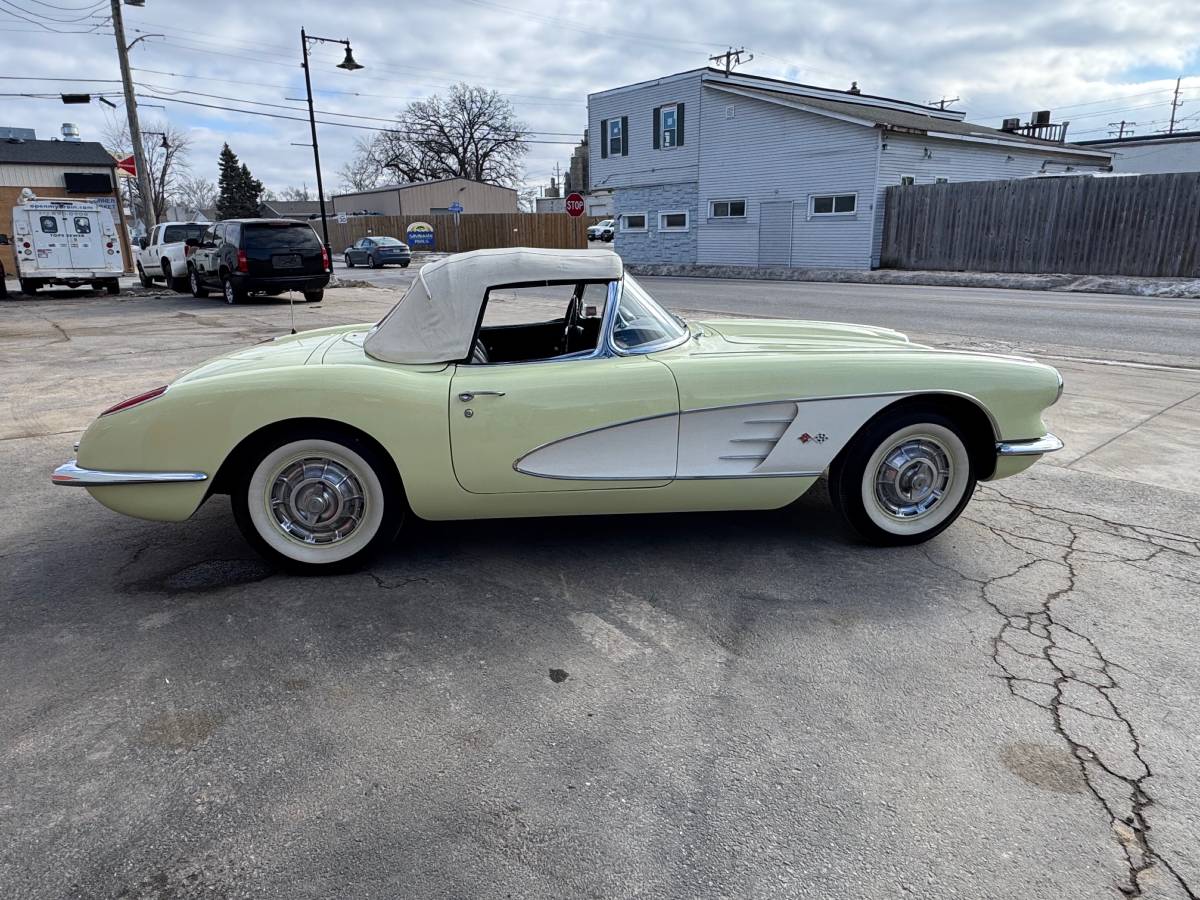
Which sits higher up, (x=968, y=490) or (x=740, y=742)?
(x=968, y=490)

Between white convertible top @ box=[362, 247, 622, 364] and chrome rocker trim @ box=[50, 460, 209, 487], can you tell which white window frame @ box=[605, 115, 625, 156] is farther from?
chrome rocker trim @ box=[50, 460, 209, 487]

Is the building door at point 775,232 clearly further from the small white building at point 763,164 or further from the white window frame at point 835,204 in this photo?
the white window frame at point 835,204

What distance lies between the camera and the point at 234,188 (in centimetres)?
7562

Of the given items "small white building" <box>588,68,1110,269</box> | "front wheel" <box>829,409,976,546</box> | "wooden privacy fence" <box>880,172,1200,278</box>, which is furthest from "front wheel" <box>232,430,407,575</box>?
"small white building" <box>588,68,1110,269</box>

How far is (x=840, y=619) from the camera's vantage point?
310cm

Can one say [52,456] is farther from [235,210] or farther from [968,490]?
[235,210]

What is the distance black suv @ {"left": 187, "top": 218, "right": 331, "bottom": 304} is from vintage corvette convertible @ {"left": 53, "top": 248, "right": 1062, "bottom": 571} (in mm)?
13349

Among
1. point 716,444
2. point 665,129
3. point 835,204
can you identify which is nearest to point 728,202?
point 665,129

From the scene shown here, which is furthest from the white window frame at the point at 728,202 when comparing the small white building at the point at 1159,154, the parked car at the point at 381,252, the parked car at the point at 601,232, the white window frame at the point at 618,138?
the small white building at the point at 1159,154

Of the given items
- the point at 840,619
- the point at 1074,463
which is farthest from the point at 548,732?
the point at 1074,463

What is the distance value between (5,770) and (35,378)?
310 inches

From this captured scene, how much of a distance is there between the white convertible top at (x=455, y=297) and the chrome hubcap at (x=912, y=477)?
1.58m

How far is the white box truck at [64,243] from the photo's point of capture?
59.7 ft

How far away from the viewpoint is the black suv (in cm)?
1580
